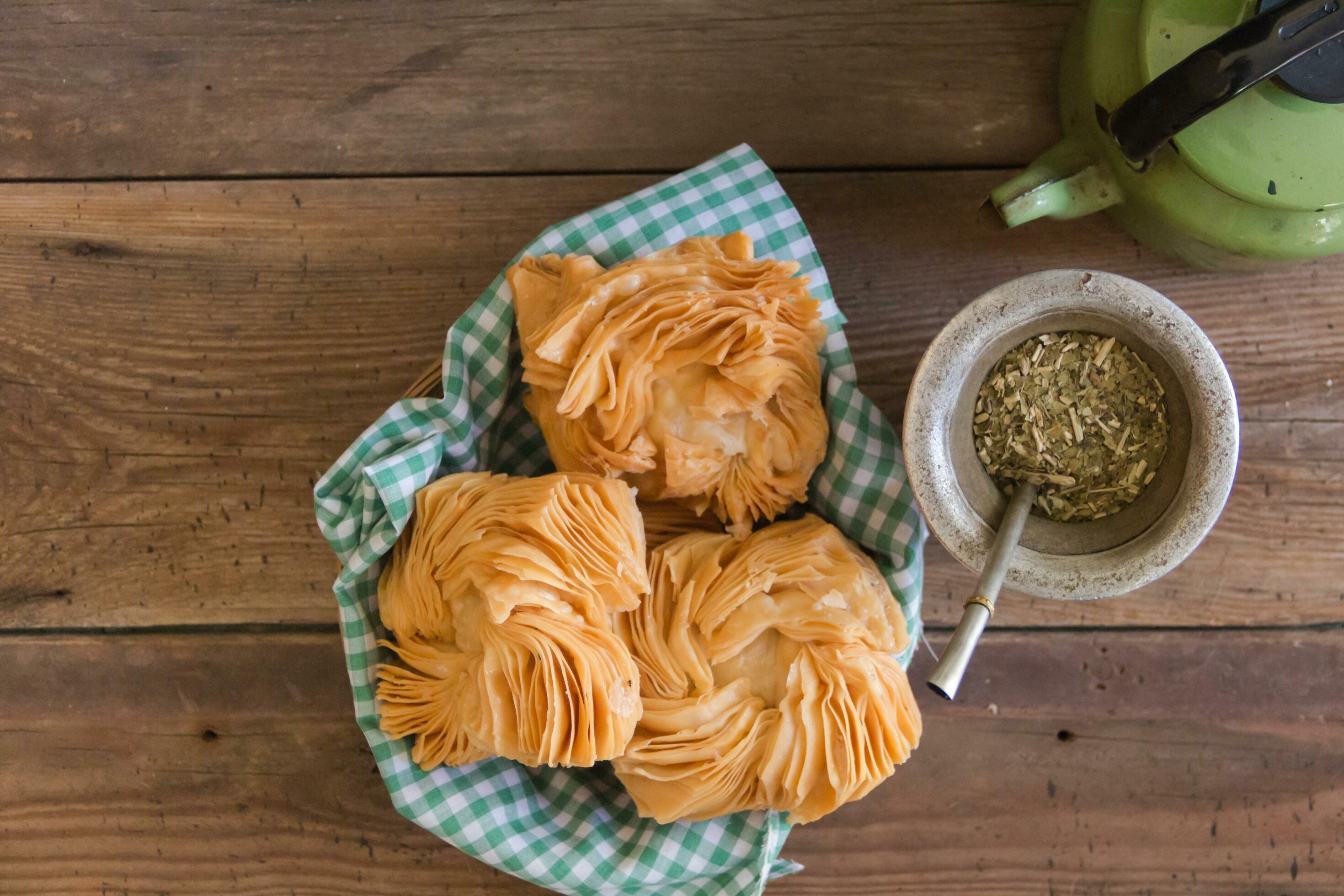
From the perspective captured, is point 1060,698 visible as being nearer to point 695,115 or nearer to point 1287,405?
point 1287,405

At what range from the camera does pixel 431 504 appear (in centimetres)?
77

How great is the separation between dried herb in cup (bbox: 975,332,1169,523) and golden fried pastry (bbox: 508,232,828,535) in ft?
0.53

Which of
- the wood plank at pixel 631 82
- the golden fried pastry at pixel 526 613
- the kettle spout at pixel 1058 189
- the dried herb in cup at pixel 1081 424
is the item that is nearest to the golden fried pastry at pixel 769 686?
the golden fried pastry at pixel 526 613

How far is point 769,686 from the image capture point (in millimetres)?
768

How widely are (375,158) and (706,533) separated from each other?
0.52m

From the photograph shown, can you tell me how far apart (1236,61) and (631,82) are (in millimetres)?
541

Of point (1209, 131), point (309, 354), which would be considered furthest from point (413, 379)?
point (1209, 131)

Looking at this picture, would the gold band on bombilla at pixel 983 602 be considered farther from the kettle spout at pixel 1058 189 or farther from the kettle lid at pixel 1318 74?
the kettle lid at pixel 1318 74

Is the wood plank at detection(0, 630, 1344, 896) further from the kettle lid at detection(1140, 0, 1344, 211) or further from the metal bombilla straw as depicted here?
the kettle lid at detection(1140, 0, 1344, 211)

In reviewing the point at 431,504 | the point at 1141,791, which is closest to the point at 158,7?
the point at 431,504

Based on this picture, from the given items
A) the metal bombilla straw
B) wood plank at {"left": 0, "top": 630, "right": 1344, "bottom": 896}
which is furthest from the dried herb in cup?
wood plank at {"left": 0, "top": 630, "right": 1344, "bottom": 896}

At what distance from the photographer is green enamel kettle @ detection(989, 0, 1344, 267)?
26.0 inches

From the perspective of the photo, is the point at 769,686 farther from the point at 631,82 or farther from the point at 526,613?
the point at 631,82

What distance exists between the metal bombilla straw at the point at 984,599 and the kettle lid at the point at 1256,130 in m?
0.28
